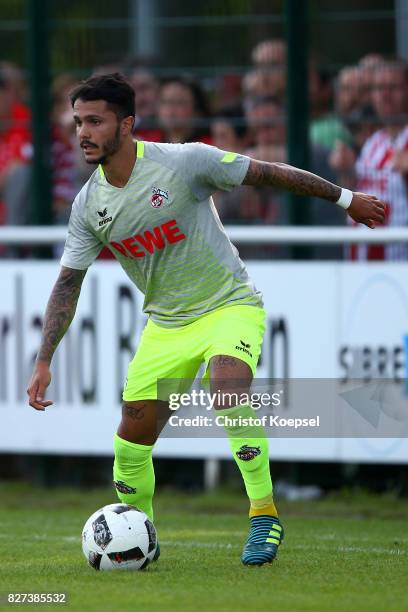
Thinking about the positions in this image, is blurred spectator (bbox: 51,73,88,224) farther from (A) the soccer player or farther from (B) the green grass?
(A) the soccer player

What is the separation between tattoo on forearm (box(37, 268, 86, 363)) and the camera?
688cm

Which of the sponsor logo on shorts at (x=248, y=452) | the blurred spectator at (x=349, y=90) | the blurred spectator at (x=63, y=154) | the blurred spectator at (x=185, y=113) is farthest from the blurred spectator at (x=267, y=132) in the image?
the sponsor logo on shorts at (x=248, y=452)

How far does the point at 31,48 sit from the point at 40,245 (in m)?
1.73

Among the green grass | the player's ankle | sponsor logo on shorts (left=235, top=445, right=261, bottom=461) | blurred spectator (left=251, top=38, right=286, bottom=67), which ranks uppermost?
blurred spectator (left=251, top=38, right=286, bottom=67)

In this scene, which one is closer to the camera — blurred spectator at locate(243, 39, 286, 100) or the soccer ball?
the soccer ball

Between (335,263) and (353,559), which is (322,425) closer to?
(335,263)

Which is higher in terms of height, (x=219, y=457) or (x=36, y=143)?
(x=36, y=143)

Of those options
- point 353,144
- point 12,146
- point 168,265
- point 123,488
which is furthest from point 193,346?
point 12,146

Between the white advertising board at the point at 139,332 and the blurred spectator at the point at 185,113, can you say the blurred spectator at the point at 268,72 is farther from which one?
the white advertising board at the point at 139,332

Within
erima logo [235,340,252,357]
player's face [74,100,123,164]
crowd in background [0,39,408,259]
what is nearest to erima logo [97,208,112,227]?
A: player's face [74,100,123,164]

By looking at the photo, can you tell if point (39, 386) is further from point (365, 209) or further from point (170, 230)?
point (365, 209)

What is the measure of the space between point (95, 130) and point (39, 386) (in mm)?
1266

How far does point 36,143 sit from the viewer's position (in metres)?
11.4

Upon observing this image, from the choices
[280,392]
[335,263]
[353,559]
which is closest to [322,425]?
[280,392]
